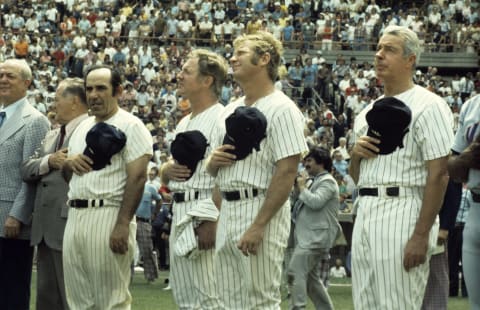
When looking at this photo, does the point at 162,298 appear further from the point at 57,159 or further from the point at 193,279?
the point at 193,279

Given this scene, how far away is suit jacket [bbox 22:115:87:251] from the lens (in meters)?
9.38

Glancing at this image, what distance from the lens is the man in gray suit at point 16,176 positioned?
9.84 m

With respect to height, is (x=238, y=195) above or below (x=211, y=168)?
below

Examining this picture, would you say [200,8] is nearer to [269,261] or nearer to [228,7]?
[228,7]

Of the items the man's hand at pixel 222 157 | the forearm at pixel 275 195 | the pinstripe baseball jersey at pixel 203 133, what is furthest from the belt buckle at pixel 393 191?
the pinstripe baseball jersey at pixel 203 133

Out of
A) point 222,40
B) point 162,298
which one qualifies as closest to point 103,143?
point 162,298

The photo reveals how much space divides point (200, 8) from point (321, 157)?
33370mm

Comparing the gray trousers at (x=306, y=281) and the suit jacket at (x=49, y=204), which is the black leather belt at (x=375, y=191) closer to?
the suit jacket at (x=49, y=204)

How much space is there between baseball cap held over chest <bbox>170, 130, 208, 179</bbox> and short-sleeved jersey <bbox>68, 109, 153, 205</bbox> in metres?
0.30

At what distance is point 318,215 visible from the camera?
12.8 m

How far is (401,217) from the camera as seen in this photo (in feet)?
22.8

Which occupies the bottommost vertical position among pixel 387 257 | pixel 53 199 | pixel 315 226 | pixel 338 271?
pixel 338 271

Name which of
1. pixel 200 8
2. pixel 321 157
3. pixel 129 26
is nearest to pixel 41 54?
pixel 129 26

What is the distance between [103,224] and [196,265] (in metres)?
0.72
